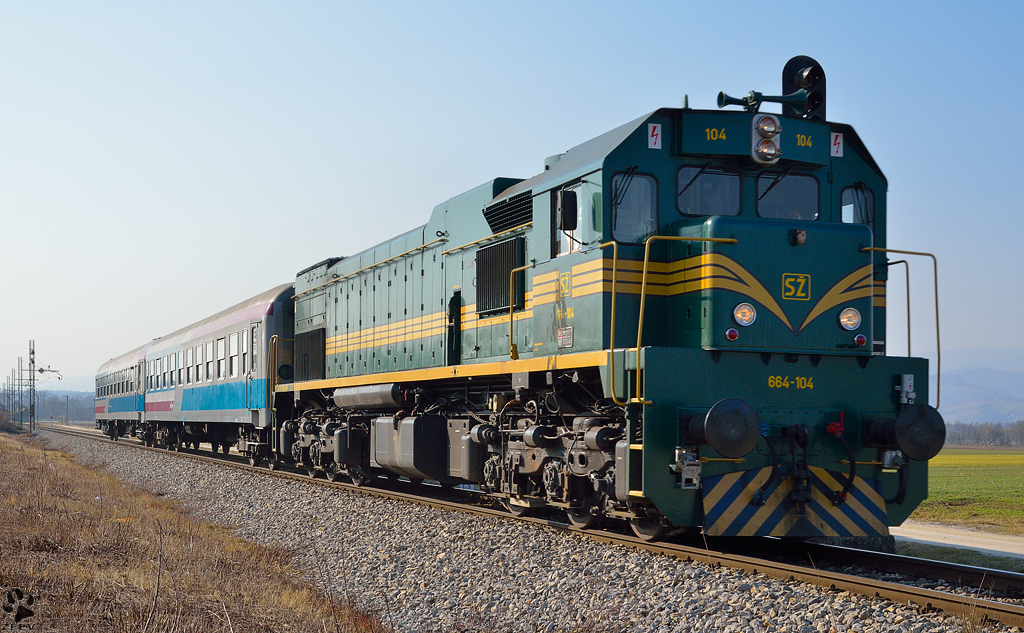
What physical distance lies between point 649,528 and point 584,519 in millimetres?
919

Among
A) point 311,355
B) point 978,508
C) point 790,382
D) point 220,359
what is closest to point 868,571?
point 790,382

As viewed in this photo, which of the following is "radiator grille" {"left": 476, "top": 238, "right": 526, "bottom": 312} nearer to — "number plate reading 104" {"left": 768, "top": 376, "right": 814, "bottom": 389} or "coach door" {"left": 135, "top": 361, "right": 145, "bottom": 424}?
"number plate reading 104" {"left": 768, "top": 376, "right": 814, "bottom": 389}

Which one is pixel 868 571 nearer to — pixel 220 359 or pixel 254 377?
pixel 254 377

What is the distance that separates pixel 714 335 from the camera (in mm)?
7523

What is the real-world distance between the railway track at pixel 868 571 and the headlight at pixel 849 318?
1910 millimetres

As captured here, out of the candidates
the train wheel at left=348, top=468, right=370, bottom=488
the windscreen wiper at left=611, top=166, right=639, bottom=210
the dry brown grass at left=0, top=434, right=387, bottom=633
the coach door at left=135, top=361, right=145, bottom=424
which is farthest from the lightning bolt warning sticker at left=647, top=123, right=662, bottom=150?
the coach door at left=135, top=361, right=145, bottom=424

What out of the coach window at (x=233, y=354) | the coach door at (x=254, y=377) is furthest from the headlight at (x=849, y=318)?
the coach window at (x=233, y=354)

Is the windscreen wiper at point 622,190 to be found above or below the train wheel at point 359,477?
above

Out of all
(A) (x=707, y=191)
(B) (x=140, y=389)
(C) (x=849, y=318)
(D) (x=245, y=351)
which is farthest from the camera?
(B) (x=140, y=389)

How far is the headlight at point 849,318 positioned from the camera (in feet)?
25.9

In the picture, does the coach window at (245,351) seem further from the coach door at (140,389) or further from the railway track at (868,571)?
the coach door at (140,389)

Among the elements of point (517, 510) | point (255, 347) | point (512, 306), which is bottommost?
point (517, 510)

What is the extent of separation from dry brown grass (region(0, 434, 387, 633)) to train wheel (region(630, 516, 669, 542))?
2.71 metres

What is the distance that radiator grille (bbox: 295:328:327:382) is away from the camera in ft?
53.8
